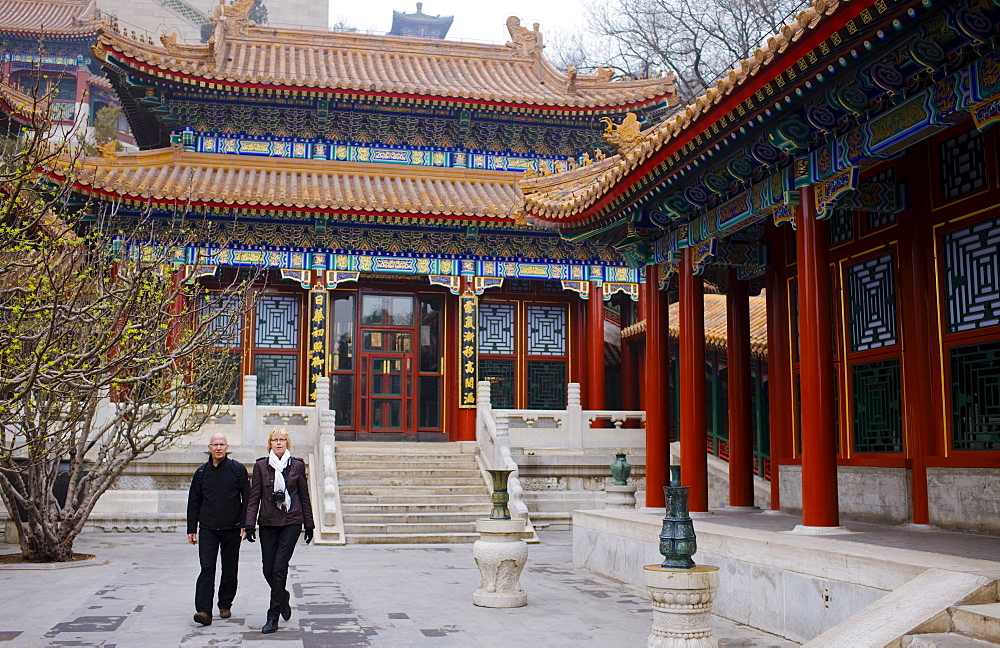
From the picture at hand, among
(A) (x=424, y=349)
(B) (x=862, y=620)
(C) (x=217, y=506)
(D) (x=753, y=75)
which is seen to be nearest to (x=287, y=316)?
(A) (x=424, y=349)

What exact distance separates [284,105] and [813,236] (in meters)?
13.4

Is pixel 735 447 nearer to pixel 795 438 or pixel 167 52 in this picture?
pixel 795 438

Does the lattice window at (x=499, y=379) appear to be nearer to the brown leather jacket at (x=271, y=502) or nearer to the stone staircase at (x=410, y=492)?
the stone staircase at (x=410, y=492)

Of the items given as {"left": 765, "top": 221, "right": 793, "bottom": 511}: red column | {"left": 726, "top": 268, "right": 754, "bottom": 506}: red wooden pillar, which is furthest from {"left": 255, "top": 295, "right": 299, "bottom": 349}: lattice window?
{"left": 765, "top": 221, "right": 793, "bottom": 511}: red column

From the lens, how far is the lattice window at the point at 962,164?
314 inches

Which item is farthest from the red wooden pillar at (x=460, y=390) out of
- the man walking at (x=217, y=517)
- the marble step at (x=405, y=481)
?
the man walking at (x=217, y=517)

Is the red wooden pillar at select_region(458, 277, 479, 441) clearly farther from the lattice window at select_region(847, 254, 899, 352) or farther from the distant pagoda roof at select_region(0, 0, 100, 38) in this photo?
the distant pagoda roof at select_region(0, 0, 100, 38)

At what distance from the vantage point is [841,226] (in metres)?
9.66

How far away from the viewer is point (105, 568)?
34.4 feet

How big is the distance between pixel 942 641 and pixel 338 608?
15.8 feet

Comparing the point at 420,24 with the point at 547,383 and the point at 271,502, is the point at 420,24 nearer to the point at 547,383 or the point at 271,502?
the point at 547,383

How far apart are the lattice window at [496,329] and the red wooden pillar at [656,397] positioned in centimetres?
747

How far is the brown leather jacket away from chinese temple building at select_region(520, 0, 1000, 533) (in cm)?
378

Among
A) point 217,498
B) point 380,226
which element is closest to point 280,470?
point 217,498
